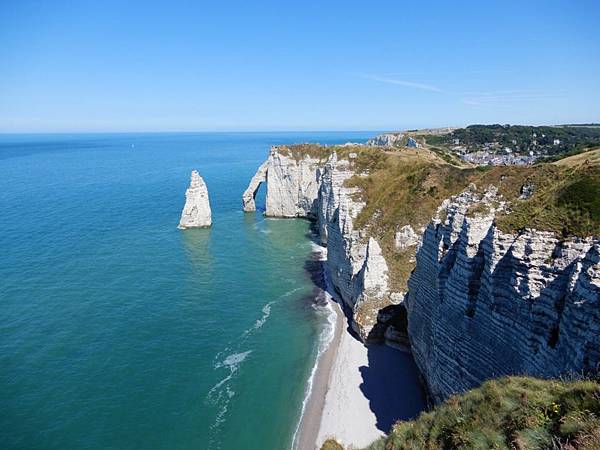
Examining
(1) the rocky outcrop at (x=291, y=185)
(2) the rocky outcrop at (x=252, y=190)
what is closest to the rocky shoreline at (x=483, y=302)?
(1) the rocky outcrop at (x=291, y=185)

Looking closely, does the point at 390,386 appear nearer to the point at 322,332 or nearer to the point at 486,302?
the point at 322,332

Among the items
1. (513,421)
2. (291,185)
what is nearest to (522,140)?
(291,185)

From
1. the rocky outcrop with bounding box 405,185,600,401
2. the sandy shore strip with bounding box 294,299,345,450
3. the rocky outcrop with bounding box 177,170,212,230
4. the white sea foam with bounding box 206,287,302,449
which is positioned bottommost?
the sandy shore strip with bounding box 294,299,345,450

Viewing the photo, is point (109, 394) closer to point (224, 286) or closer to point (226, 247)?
point (224, 286)

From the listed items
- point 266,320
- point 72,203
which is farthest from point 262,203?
point 266,320

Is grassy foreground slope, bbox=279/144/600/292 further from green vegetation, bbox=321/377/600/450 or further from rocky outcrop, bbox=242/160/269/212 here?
rocky outcrop, bbox=242/160/269/212

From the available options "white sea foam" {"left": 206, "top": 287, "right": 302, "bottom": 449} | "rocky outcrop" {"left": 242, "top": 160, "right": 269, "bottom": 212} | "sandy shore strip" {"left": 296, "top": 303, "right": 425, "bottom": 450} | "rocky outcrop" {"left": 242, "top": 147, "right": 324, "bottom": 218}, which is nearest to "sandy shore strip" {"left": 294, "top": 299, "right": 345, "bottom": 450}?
"sandy shore strip" {"left": 296, "top": 303, "right": 425, "bottom": 450}

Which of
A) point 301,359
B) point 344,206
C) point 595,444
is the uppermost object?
point 595,444
